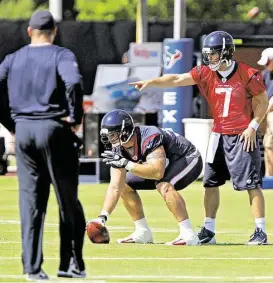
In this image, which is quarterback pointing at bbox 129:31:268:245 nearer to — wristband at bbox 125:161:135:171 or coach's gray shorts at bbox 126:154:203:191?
coach's gray shorts at bbox 126:154:203:191

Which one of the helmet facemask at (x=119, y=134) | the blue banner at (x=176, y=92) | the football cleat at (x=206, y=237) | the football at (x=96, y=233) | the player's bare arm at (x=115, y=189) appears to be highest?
the helmet facemask at (x=119, y=134)

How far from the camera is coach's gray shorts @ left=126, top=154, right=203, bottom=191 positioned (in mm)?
13414

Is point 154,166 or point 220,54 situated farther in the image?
point 220,54

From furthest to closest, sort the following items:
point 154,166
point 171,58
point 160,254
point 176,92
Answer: point 176,92 < point 171,58 < point 154,166 < point 160,254

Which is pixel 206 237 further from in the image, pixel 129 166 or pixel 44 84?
pixel 44 84

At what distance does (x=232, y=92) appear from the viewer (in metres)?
13.7

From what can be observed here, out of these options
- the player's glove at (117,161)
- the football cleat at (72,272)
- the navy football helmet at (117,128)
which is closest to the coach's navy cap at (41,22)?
the football cleat at (72,272)

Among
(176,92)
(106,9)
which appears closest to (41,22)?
(176,92)

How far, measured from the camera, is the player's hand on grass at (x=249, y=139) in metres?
13.6

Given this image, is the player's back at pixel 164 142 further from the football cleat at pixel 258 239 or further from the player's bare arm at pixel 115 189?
the football cleat at pixel 258 239

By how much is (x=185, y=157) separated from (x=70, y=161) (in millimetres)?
3552

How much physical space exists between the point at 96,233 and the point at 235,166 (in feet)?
4.88

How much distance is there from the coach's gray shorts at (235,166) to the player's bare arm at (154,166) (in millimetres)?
777

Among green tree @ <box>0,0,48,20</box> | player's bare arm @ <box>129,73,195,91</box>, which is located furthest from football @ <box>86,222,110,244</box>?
green tree @ <box>0,0,48,20</box>
